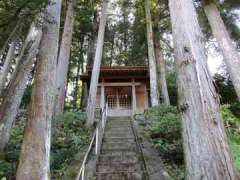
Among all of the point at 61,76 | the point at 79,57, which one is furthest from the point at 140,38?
the point at 61,76

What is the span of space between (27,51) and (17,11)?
147 centimetres

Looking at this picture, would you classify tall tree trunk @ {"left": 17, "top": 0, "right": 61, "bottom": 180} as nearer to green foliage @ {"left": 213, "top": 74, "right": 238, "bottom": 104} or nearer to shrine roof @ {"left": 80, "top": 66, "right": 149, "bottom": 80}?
shrine roof @ {"left": 80, "top": 66, "right": 149, "bottom": 80}

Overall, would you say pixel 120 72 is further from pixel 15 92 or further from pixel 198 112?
pixel 198 112

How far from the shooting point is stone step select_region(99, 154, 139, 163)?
227 inches

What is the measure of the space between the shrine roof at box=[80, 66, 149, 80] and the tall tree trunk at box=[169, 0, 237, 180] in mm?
11730

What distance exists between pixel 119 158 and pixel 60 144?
6.99ft

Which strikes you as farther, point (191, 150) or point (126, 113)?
point (126, 113)

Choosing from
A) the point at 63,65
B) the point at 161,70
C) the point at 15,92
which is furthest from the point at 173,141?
the point at 161,70

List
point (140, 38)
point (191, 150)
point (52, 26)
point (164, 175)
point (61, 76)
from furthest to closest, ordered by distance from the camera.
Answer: point (140, 38), point (61, 76), point (52, 26), point (164, 175), point (191, 150)

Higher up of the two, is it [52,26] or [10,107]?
[52,26]

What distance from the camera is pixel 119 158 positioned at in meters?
5.93

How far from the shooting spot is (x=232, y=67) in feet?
24.6

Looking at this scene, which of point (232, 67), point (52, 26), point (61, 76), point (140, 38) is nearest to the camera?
point (52, 26)

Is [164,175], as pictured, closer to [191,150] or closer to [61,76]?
[191,150]
